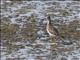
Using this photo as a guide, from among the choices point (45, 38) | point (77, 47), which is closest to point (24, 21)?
point (45, 38)

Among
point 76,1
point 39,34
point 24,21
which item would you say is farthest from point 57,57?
point 76,1

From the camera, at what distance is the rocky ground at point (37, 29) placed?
38.7 feet

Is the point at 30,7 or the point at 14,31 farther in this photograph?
the point at 30,7

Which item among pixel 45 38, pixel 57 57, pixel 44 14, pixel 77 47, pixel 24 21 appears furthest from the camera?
pixel 44 14

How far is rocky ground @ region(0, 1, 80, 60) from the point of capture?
1180 cm

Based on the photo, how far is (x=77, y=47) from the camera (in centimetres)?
1227

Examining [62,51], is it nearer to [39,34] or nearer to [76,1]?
[39,34]

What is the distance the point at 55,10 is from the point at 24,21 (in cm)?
211

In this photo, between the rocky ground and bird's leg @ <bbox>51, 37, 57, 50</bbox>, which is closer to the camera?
the rocky ground

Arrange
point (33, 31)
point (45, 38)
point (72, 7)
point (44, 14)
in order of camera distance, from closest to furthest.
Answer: point (45, 38)
point (33, 31)
point (44, 14)
point (72, 7)

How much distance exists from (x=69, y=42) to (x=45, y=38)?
0.81 meters

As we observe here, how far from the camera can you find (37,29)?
14242 millimetres

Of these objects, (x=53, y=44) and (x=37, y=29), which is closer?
(x=53, y=44)

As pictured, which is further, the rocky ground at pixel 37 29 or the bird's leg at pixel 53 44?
the bird's leg at pixel 53 44
